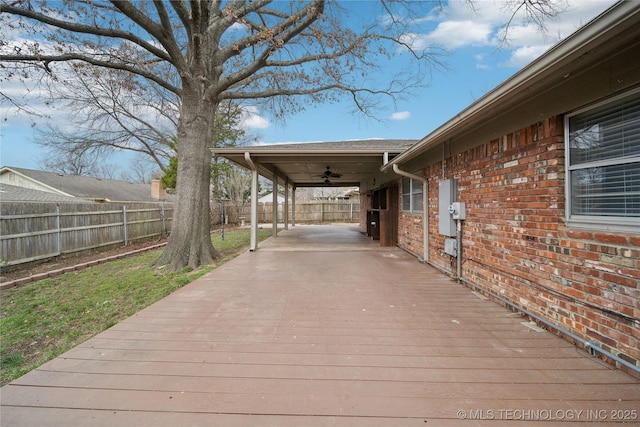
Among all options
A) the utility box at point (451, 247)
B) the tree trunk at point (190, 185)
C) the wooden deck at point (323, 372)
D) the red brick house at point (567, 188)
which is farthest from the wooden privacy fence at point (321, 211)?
the wooden deck at point (323, 372)

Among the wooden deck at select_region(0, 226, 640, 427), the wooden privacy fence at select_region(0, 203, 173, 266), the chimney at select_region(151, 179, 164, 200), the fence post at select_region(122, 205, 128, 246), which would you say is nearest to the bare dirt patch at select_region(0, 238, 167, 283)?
the wooden privacy fence at select_region(0, 203, 173, 266)

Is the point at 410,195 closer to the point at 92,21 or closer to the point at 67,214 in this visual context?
the point at 92,21

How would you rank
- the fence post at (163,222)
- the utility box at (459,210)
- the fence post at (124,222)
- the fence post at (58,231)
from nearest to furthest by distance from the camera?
1. the utility box at (459,210)
2. the fence post at (58,231)
3. the fence post at (124,222)
4. the fence post at (163,222)

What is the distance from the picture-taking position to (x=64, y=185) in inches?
776

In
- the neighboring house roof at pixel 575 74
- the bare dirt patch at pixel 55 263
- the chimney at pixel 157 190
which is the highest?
the chimney at pixel 157 190

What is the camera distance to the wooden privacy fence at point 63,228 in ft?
22.2

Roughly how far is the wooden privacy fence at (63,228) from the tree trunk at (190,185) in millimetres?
3337

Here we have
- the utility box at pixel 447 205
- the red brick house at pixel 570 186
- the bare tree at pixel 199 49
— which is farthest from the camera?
the bare tree at pixel 199 49

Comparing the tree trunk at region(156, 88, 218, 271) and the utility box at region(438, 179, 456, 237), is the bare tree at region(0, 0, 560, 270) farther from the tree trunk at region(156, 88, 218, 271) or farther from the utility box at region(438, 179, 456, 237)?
the utility box at region(438, 179, 456, 237)

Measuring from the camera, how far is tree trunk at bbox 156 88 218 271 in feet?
21.7

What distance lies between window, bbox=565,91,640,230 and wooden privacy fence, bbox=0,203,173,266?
32.5ft

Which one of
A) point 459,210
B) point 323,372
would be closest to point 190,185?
point 459,210

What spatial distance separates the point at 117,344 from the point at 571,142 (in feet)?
15.1

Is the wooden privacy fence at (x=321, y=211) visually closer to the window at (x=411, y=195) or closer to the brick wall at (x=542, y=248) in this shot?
the window at (x=411, y=195)
